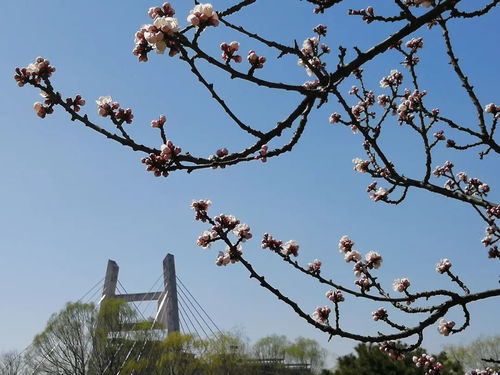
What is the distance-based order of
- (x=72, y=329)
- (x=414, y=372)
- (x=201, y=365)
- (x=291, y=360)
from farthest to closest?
(x=291, y=360) → (x=201, y=365) → (x=72, y=329) → (x=414, y=372)

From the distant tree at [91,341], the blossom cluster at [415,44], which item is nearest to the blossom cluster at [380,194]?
the blossom cluster at [415,44]

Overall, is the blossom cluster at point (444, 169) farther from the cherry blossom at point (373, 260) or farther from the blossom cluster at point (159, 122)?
the blossom cluster at point (159, 122)

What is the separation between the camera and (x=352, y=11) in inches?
145

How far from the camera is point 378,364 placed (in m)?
12.2

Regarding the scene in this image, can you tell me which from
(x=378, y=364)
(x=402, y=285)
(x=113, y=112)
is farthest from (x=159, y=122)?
(x=378, y=364)

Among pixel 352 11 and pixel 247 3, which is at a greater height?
pixel 352 11

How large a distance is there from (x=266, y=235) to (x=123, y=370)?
67.1 feet

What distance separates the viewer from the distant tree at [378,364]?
37.4 feet

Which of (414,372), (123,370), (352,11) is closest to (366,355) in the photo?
(414,372)

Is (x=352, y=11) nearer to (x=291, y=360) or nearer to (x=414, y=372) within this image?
(x=414, y=372)

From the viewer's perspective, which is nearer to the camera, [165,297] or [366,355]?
[366,355]

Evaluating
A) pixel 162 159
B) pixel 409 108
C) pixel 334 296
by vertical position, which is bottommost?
pixel 334 296

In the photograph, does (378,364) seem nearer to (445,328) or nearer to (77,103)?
(445,328)

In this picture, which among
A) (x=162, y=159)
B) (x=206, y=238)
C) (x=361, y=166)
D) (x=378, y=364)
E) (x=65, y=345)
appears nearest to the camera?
(x=162, y=159)
